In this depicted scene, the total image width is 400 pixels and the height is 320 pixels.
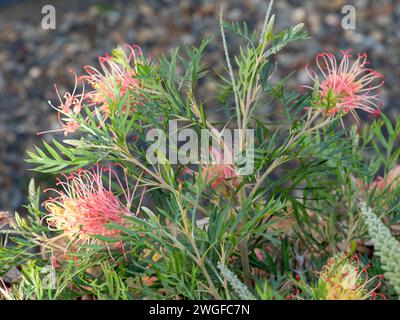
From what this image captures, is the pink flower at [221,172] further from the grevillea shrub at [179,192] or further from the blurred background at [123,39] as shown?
the blurred background at [123,39]

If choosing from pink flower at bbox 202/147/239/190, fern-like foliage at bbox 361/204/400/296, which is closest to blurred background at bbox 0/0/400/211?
pink flower at bbox 202/147/239/190

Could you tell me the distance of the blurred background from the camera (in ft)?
6.93

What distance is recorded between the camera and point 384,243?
44 cm

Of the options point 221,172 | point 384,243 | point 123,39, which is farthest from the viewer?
point 123,39

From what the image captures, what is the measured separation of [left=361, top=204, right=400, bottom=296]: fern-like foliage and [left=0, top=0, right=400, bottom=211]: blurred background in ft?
5.22

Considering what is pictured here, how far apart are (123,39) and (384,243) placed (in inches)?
77.7

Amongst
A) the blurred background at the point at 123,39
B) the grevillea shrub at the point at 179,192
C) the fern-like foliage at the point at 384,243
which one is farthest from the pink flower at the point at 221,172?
the blurred background at the point at 123,39

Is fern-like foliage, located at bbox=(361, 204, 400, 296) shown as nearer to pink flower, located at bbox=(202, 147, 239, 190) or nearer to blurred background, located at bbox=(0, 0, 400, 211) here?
pink flower, located at bbox=(202, 147, 239, 190)

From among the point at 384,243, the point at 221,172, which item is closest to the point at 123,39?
the point at 221,172

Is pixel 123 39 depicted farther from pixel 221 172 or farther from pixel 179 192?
pixel 179 192

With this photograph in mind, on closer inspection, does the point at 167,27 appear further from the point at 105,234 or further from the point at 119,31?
the point at 105,234

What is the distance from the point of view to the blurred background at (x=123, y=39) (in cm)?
211
